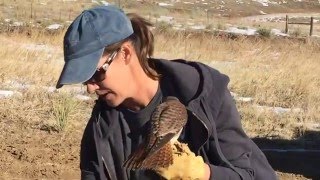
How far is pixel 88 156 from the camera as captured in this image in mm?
2840

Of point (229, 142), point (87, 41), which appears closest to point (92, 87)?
point (87, 41)

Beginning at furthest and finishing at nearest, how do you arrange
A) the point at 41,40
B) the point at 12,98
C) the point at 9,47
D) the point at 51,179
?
the point at 41,40 → the point at 9,47 → the point at 12,98 → the point at 51,179

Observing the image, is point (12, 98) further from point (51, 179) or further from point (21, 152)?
point (51, 179)

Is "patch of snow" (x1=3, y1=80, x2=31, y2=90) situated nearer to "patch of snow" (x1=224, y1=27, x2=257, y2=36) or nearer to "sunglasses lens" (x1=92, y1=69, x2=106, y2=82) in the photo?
"sunglasses lens" (x1=92, y1=69, x2=106, y2=82)

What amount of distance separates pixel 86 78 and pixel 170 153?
1.25ft

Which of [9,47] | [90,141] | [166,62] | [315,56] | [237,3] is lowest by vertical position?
[237,3]

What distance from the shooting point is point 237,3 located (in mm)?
49219

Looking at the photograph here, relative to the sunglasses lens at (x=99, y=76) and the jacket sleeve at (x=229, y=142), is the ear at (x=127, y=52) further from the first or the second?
the jacket sleeve at (x=229, y=142)

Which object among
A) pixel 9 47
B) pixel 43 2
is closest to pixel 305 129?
pixel 9 47

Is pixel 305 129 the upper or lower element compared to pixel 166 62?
lower

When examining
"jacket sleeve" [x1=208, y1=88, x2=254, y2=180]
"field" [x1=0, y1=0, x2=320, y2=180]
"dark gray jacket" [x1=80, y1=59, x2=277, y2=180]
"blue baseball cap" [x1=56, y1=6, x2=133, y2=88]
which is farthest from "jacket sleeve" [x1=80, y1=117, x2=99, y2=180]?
"field" [x1=0, y1=0, x2=320, y2=180]

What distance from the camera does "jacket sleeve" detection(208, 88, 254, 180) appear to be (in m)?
2.62

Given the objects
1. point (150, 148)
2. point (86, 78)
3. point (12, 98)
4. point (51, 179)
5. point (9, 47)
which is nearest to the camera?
point (150, 148)

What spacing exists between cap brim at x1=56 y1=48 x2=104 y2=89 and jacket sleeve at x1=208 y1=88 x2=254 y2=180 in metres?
0.41
